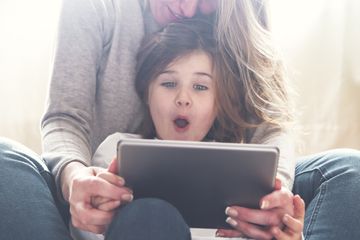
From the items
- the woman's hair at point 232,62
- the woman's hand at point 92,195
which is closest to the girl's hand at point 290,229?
the woman's hand at point 92,195

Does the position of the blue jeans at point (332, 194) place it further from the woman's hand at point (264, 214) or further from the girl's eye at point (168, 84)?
the girl's eye at point (168, 84)

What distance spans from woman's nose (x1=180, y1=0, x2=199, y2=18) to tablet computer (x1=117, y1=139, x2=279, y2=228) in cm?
41

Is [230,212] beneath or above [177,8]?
beneath

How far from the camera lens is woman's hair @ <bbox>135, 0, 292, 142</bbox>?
103 cm

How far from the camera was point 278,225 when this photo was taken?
77cm

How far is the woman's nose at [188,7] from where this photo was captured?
1036 mm

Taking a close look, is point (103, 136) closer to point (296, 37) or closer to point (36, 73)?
point (36, 73)

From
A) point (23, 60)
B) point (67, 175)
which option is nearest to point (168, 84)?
point (67, 175)

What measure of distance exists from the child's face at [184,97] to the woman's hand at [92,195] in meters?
0.27

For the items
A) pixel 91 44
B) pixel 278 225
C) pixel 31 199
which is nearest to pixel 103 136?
→ pixel 91 44

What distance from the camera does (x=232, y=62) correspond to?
1052 millimetres

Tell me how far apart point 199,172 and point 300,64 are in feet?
2.77

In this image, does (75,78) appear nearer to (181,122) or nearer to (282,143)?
(181,122)

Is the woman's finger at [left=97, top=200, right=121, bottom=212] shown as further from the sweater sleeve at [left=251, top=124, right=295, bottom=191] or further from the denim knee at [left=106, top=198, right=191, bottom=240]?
the sweater sleeve at [left=251, top=124, right=295, bottom=191]
